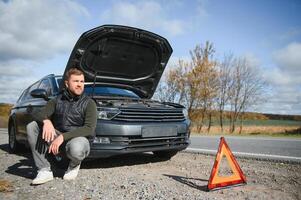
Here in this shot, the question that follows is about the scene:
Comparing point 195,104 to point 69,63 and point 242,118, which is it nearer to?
point 242,118

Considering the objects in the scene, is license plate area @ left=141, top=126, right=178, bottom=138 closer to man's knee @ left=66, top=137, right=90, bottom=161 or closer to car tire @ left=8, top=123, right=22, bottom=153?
man's knee @ left=66, top=137, right=90, bottom=161

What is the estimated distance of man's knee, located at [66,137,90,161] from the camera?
13.1ft

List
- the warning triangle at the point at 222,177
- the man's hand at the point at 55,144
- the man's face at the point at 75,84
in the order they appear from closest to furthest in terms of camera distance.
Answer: the warning triangle at the point at 222,177 < the man's hand at the point at 55,144 < the man's face at the point at 75,84

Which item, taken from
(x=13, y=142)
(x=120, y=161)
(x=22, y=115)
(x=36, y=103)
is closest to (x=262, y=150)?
(x=120, y=161)

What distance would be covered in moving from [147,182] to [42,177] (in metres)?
1.34

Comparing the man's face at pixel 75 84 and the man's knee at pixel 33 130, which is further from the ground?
the man's face at pixel 75 84

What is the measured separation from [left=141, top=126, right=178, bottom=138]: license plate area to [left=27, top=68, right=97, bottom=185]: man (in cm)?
104

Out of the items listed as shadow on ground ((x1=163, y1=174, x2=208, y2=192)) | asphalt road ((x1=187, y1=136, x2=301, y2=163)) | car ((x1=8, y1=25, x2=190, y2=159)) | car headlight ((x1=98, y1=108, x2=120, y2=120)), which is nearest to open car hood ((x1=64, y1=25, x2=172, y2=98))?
car ((x1=8, y1=25, x2=190, y2=159))

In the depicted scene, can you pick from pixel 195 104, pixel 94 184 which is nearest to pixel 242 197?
pixel 94 184

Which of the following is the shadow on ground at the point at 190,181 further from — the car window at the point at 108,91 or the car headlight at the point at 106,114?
the car window at the point at 108,91

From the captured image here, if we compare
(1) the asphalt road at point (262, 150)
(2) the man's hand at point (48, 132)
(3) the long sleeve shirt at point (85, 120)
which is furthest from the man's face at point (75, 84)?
(1) the asphalt road at point (262, 150)

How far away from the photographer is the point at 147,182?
163 inches

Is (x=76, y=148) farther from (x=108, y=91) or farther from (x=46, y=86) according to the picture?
(x=46, y=86)

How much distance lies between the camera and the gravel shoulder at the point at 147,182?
3527 millimetres
